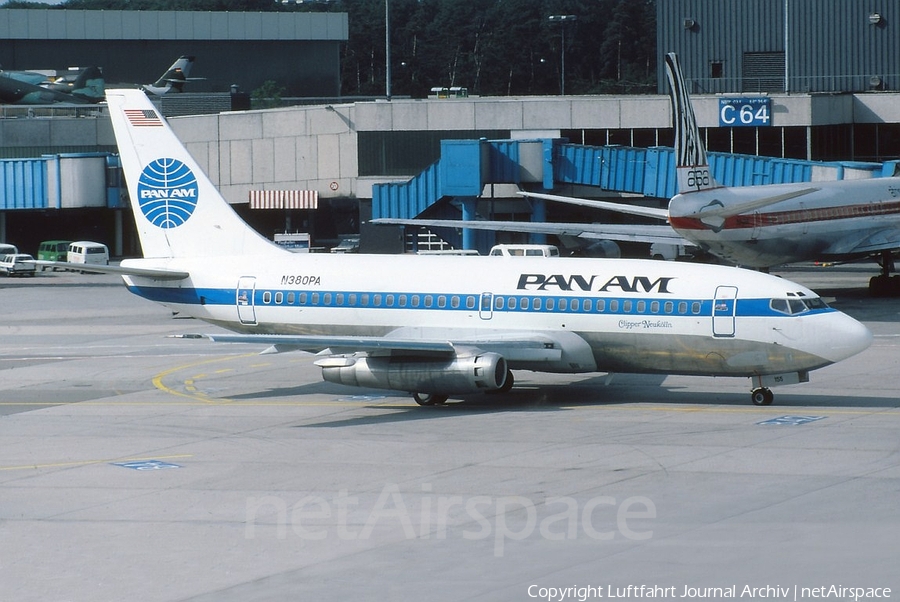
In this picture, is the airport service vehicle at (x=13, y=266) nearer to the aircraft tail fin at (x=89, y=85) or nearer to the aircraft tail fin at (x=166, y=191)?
the aircraft tail fin at (x=166, y=191)

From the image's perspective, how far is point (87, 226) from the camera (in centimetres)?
11469

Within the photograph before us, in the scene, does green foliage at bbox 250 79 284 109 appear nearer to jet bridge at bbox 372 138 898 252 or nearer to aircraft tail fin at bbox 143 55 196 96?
aircraft tail fin at bbox 143 55 196 96

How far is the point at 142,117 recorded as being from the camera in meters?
42.3

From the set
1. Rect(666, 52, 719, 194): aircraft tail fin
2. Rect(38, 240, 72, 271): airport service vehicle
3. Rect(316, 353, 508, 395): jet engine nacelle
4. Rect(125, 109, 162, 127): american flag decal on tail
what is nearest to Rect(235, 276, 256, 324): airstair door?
Rect(316, 353, 508, 395): jet engine nacelle

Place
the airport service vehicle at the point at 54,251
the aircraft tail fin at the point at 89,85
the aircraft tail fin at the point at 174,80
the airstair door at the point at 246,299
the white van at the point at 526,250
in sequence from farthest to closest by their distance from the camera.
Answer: the aircraft tail fin at the point at 89,85 → the aircraft tail fin at the point at 174,80 → the airport service vehicle at the point at 54,251 → the white van at the point at 526,250 → the airstair door at the point at 246,299

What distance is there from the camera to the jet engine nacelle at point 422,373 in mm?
35188

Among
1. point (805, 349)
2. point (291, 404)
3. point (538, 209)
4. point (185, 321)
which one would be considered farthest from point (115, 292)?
point (805, 349)

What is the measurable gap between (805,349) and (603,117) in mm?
57378

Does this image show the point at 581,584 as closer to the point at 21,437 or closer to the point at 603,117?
the point at 21,437

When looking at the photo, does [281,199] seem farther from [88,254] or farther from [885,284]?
[885,284]
